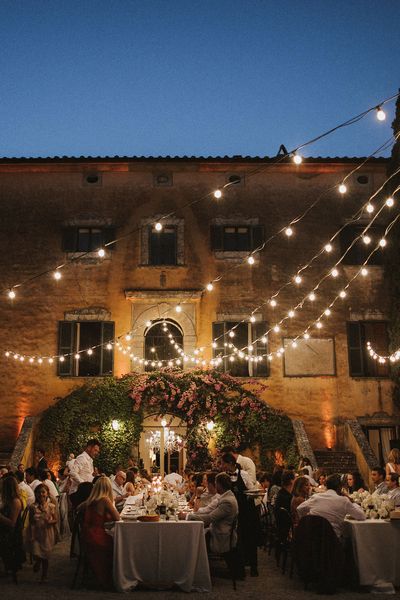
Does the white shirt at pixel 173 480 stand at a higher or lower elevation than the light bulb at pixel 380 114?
lower

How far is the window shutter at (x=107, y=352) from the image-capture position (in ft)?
53.6

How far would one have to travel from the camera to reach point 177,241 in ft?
56.5

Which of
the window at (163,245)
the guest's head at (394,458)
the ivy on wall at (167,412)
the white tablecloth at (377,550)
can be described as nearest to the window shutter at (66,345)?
the ivy on wall at (167,412)

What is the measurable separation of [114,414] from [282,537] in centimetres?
838

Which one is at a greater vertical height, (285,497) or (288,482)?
(288,482)

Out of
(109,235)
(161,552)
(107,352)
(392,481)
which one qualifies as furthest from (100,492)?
(109,235)

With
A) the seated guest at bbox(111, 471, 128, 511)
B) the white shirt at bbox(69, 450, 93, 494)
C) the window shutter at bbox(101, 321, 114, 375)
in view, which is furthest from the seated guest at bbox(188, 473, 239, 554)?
the window shutter at bbox(101, 321, 114, 375)

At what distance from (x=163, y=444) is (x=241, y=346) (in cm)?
328

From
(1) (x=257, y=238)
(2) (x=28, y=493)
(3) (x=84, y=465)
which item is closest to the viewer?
(2) (x=28, y=493)

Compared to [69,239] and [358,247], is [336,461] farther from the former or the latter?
[69,239]

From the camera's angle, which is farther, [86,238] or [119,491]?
[86,238]

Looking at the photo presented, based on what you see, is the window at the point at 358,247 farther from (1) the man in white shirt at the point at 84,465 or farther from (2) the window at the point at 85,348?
(1) the man in white shirt at the point at 84,465

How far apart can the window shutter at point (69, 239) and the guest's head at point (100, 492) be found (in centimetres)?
1083

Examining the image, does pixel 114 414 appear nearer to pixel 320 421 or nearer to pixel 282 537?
pixel 320 421
